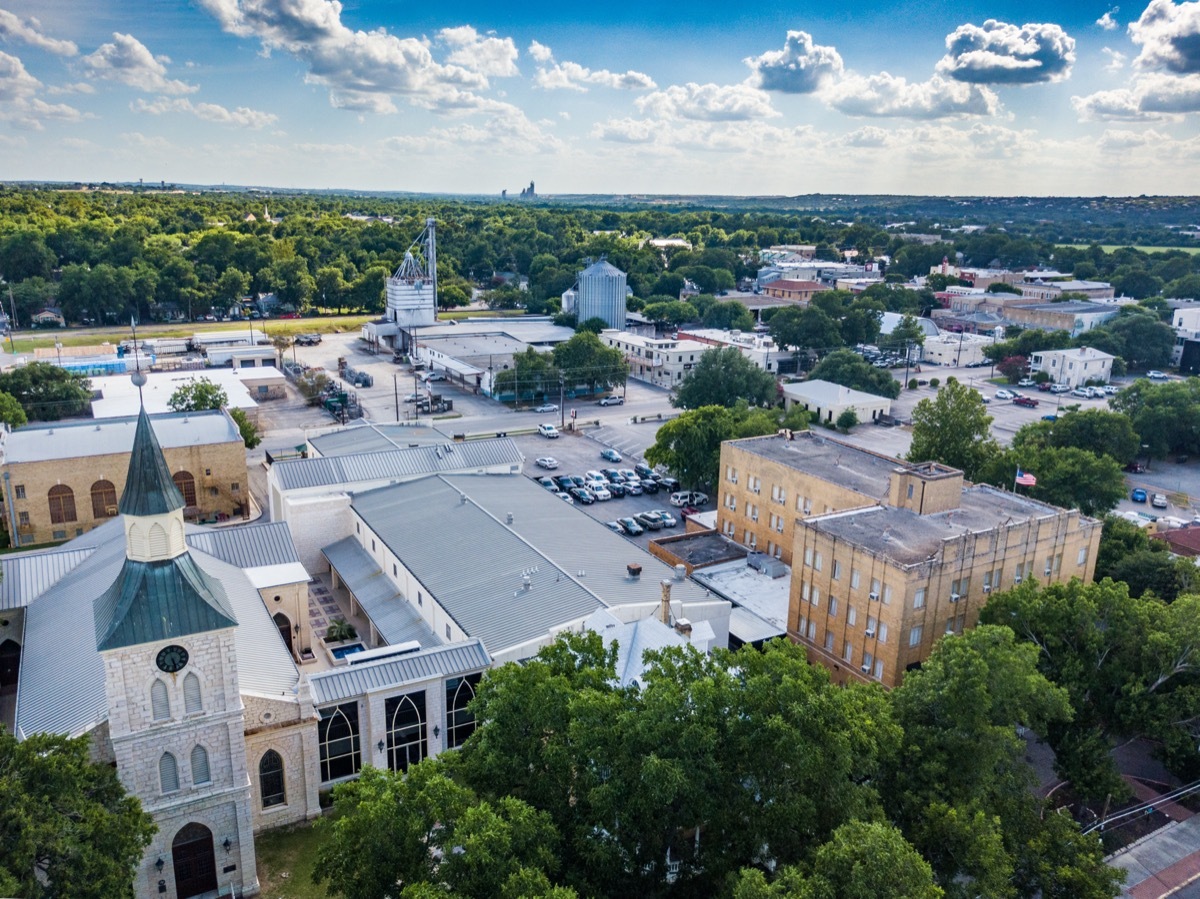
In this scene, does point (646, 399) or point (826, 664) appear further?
point (646, 399)

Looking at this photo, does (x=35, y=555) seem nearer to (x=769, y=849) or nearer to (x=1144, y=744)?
(x=769, y=849)

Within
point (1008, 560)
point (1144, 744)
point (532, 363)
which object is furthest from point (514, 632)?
point (532, 363)

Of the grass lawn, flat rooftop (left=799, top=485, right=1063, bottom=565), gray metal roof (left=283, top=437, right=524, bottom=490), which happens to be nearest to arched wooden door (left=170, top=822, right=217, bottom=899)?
the grass lawn

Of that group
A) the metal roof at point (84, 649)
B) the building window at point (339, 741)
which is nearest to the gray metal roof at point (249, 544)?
the metal roof at point (84, 649)

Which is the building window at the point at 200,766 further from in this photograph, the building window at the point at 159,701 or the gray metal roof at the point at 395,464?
the gray metal roof at the point at 395,464

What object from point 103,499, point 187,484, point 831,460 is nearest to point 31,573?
point 103,499

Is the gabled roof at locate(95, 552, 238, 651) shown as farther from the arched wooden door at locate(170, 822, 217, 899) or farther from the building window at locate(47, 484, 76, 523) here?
the building window at locate(47, 484, 76, 523)

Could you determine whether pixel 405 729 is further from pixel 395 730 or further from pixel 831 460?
pixel 831 460
